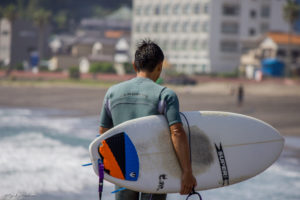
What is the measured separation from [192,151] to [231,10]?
259 ft

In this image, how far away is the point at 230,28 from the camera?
80.5 metres

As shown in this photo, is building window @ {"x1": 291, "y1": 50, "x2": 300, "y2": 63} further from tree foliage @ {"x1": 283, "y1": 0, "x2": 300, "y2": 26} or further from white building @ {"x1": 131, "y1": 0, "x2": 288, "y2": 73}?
white building @ {"x1": 131, "y1": 0, "x2": 288, "y2": 73}

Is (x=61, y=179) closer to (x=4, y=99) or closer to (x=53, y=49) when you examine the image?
(x=4, y=99)

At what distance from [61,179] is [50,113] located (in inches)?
801

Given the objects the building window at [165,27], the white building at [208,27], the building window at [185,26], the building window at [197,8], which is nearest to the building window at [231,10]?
the white building at [208,27]

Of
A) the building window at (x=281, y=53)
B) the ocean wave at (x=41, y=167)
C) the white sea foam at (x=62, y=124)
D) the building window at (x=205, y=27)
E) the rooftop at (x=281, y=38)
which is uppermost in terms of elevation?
the building window at (x=205, y=27)

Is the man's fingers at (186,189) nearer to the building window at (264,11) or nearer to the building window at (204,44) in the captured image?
the building window at (204,44)

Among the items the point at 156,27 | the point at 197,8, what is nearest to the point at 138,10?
the point at 156,27

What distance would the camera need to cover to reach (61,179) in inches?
383

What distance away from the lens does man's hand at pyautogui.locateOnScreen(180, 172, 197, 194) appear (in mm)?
4070

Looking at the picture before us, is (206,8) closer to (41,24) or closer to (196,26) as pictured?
(196,26)

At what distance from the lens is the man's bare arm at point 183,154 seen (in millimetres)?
3988

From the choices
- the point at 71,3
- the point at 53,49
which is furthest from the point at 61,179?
the point at 71,3

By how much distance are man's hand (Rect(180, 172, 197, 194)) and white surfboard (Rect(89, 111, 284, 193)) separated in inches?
3.5
